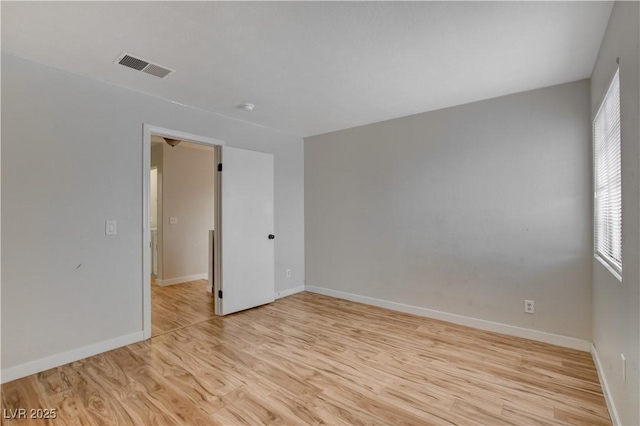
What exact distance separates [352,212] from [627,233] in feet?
10.1

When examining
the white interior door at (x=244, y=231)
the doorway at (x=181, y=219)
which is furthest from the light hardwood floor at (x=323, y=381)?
the doorway at (x=181, y=219)

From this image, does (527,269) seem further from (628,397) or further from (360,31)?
(360,31)

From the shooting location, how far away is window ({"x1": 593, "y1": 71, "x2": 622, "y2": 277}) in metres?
1.83

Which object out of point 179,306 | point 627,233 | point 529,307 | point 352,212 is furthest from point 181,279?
point 627,233

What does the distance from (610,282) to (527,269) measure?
44.3 inches

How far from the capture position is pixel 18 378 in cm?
227

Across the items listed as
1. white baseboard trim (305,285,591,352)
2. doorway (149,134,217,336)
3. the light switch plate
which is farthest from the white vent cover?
white baseboard trim (305,285,591,352)

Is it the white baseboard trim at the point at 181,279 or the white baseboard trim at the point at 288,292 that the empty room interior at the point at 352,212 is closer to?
the white baseboard trim at the point at 288,292

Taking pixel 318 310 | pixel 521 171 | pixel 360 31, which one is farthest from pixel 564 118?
pixel 318 310

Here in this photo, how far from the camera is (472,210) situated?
3.37 m

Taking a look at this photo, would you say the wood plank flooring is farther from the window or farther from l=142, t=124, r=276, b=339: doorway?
the window

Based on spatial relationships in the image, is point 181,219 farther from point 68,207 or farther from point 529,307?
point 529,307

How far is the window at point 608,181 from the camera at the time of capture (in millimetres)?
1834

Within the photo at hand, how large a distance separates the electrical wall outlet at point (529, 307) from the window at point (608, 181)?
761 mm
